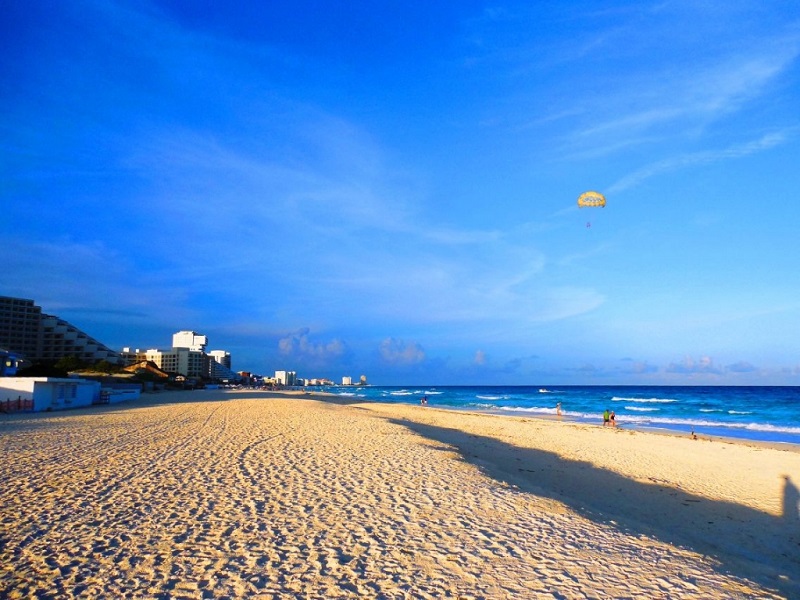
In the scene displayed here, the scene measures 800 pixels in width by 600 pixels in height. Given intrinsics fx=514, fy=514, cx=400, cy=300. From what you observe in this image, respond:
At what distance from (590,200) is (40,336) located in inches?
3627

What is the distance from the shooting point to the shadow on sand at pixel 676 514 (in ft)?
25.1

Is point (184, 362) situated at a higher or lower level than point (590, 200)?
lower

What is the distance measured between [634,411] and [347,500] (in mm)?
49646

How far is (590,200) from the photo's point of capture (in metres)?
23.6

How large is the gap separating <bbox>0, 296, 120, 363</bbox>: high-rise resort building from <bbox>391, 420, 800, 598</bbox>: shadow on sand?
8542 centimetres

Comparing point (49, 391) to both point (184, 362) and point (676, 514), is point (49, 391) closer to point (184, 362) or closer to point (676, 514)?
point (676, 514)

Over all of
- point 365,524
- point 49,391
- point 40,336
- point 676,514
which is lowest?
point 676,514

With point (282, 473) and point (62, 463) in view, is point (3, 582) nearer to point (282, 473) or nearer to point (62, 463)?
point (282, 473)

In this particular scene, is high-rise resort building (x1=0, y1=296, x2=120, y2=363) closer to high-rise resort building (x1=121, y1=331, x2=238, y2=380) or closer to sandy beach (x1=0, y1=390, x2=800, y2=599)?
high-rise resort building (x1=121, y1=331, x2=238, y2=380)

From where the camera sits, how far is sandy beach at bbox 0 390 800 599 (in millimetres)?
5367

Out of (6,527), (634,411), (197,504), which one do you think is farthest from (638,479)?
(634,411)

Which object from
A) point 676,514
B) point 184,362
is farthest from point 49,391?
point 184,362

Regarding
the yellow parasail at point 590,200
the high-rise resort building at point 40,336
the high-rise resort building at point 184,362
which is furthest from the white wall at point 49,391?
the high-rise resort building at point 184,362

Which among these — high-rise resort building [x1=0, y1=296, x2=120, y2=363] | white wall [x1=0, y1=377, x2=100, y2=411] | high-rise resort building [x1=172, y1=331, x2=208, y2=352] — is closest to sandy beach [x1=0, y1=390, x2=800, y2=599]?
white wall [x1=0, y1=377, x2=100, y2=411]
